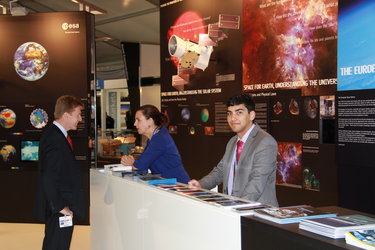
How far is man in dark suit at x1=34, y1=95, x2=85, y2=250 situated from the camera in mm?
3473

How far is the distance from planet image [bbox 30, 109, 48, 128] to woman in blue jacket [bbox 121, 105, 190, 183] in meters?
3.10

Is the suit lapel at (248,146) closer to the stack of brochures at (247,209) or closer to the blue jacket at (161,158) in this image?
the stack of brochures at (247,209)

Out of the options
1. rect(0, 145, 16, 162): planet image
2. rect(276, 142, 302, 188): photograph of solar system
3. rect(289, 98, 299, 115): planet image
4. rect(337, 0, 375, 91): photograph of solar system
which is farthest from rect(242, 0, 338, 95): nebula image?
rect(0, 145, 16, 162): planet image

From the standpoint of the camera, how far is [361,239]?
1.58 metres

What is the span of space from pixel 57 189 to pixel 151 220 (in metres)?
0.99

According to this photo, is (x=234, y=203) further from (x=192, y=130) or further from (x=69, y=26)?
(x=69, y=26)

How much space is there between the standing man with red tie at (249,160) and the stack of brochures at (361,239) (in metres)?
1.20

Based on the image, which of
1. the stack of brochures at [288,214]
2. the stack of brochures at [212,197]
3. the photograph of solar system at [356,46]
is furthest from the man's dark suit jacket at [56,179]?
the photograph of solar system at [356,46]

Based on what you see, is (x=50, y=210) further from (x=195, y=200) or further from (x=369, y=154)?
(x=369, y=154)

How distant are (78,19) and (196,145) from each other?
2499 mm

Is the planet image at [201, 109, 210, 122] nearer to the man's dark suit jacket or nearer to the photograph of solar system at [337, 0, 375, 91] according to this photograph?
the man's dark suit jacket

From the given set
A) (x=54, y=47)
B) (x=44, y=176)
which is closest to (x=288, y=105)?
(x=44, y=176)

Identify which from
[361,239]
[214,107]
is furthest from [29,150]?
[361,239]

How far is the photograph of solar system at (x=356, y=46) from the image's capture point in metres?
3.00
